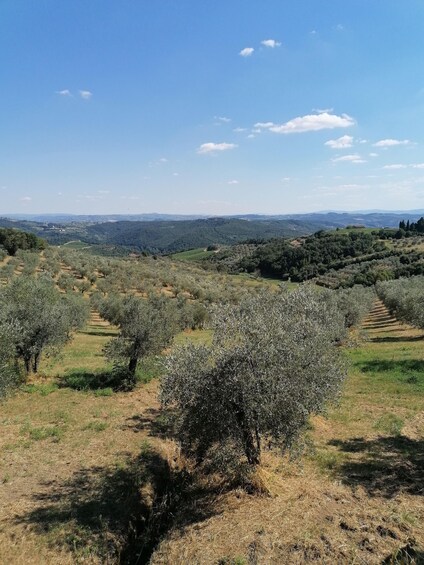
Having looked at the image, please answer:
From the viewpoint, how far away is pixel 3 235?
109875 millimetres

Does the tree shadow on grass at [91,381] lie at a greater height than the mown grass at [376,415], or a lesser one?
lesser

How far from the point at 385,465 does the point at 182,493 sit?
925 cm

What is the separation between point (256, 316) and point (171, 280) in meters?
84.1

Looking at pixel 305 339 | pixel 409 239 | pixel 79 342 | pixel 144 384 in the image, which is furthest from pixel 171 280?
pixel 409 239

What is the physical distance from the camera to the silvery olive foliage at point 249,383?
13.2 metres

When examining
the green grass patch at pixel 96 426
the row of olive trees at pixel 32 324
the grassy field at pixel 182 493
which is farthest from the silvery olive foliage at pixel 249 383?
the row of olive trees at pixel 32 324

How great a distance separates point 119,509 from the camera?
48.9 ft

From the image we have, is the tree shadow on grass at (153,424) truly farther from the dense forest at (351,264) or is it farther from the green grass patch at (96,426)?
the dense forest at (351,264)

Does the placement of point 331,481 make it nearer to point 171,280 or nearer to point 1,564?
point 1,564

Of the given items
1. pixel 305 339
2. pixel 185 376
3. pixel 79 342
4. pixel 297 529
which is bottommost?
pixel 79 342

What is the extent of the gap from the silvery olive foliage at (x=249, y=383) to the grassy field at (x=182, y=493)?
2.13 m

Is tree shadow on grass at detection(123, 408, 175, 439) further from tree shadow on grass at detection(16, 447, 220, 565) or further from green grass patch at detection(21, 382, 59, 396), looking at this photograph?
green grass patch at detection(21, 382, 59, 396)

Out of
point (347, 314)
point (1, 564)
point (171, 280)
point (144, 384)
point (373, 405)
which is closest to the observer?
point (1, 564)

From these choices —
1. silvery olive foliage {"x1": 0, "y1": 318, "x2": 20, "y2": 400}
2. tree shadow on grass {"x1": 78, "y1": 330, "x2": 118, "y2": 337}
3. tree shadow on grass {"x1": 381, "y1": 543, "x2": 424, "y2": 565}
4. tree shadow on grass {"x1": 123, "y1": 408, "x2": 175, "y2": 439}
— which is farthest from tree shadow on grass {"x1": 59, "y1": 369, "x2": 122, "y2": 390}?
tree shadow on grass {"x1": 78, "y1": 330, "x2": 118, "y2": 337}
